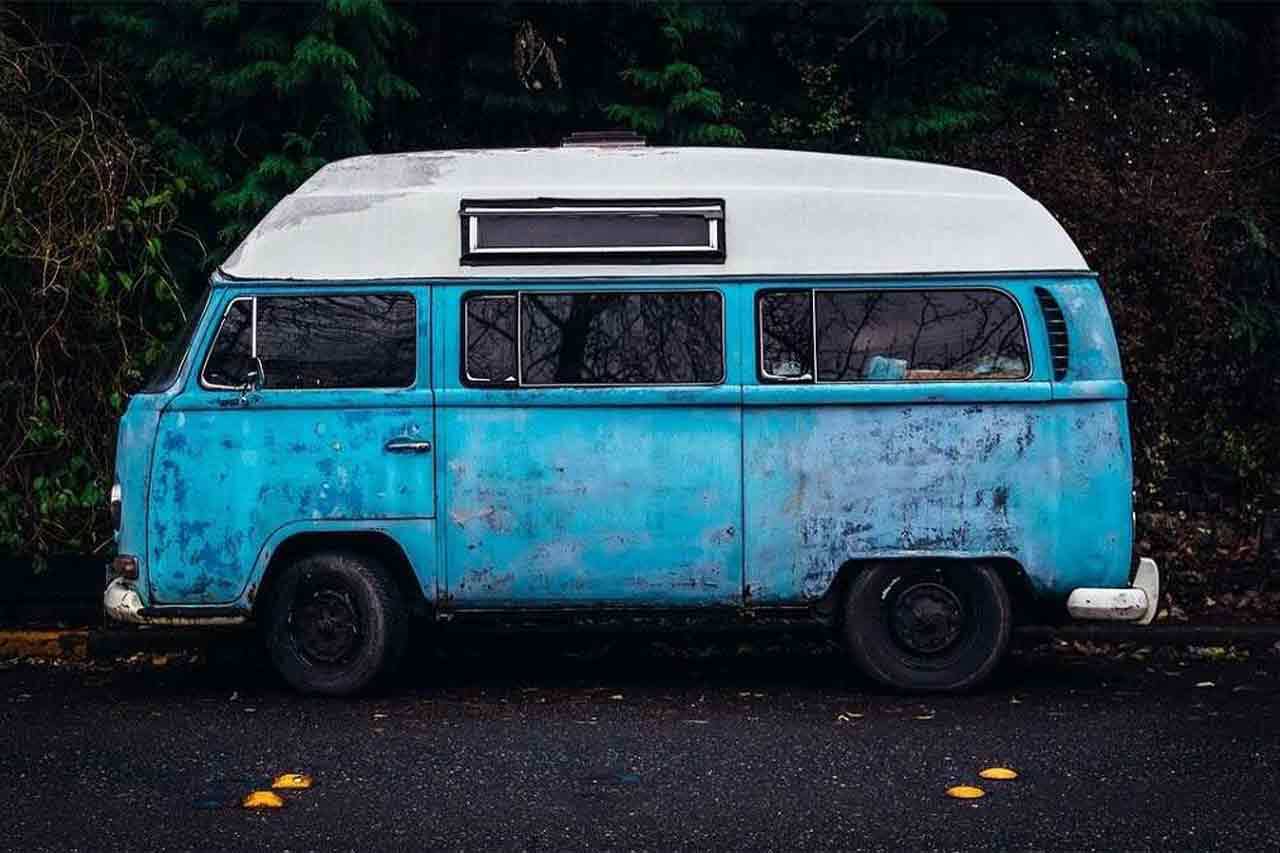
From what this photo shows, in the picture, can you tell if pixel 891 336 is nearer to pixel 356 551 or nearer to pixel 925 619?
pixel 925 619

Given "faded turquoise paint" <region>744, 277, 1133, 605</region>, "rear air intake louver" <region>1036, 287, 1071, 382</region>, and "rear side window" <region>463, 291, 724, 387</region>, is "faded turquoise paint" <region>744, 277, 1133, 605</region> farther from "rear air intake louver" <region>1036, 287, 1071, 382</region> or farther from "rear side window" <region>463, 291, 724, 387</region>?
"rear side window" <region>463, 291, 724, 387</region>

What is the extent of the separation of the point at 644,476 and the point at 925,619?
1577mm

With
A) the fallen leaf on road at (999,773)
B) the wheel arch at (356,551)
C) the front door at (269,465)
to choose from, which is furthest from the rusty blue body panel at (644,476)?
the fallen leaf on road at (999,773)

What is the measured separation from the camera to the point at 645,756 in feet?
24.6

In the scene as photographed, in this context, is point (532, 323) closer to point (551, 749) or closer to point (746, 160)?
point (746, 160)

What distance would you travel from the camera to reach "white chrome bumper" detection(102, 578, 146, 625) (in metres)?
8.77

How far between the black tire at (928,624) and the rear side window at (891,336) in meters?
0.99

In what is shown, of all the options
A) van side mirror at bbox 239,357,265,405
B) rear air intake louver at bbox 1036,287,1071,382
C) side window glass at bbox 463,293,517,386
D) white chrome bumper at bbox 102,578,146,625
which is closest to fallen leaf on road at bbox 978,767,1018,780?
rear air intake louver at bbox 1036,287,1071,382

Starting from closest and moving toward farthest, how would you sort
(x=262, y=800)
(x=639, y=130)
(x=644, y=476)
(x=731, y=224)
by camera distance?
(x=262, y=800) → (x=644, y=476) → (x=731, y=224) → (x=639, y=130)

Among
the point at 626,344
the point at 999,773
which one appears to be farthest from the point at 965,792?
the point at 626,344

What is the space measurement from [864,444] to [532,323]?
68.6 inches

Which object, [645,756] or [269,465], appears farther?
Result: [269,465]

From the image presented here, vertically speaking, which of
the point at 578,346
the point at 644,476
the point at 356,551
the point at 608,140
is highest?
the point at 608,140

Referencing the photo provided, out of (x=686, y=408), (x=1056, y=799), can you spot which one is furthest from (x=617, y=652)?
(x=1056, y=799)
